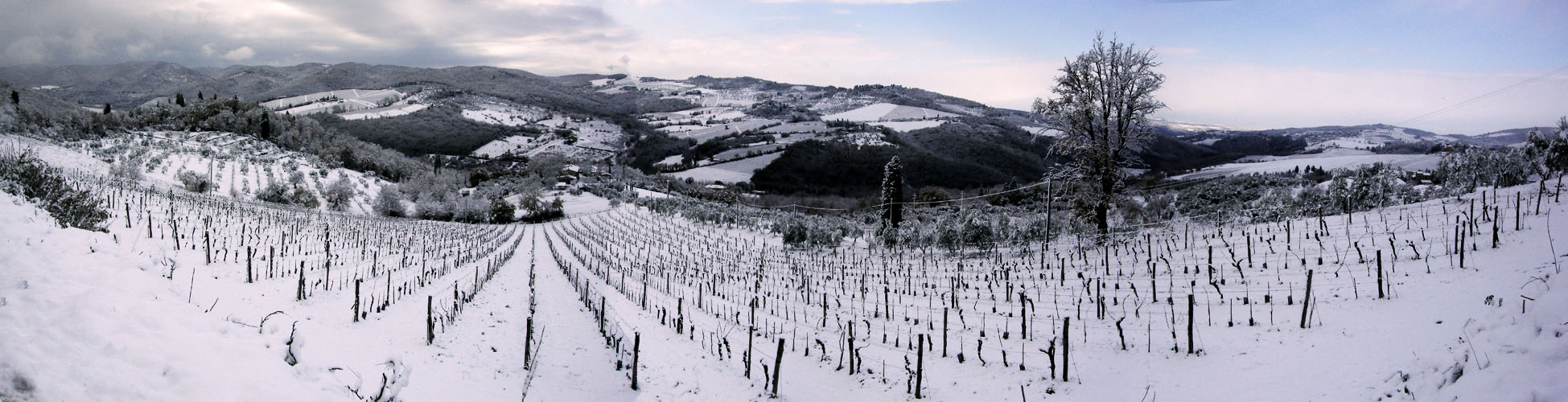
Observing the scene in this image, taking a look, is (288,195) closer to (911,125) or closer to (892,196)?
(892,196)

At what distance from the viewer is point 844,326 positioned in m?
11.8

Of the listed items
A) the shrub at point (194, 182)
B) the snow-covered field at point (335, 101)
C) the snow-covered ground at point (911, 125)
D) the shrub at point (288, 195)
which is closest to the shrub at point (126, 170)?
the shrub at point (194, 182)

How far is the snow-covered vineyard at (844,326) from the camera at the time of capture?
5633 mm

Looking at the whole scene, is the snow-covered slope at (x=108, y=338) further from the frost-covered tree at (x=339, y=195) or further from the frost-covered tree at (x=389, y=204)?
the frost-covered tree at (x=389, y=204)

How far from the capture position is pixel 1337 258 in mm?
10680

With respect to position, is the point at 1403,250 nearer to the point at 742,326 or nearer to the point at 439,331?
the point at 742,326

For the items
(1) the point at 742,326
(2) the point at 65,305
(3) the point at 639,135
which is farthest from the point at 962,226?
(3) the point at 639,135

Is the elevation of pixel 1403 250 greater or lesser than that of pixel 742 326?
greater

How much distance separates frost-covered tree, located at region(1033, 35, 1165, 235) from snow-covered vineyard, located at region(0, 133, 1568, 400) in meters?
3.87

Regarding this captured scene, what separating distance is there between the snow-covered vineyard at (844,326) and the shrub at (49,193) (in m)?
1.24

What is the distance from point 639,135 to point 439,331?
145493mm

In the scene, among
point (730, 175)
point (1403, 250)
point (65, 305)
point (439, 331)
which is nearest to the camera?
point (65, 305)

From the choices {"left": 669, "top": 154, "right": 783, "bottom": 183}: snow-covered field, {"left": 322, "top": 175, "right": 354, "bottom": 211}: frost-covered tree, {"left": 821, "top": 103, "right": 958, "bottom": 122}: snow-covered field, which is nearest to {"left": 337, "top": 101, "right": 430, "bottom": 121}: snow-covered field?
{"left": 669, "top": 154, "right": 783, "bottom": 183}: snow-covered field

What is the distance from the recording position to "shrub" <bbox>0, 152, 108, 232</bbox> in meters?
10.5
